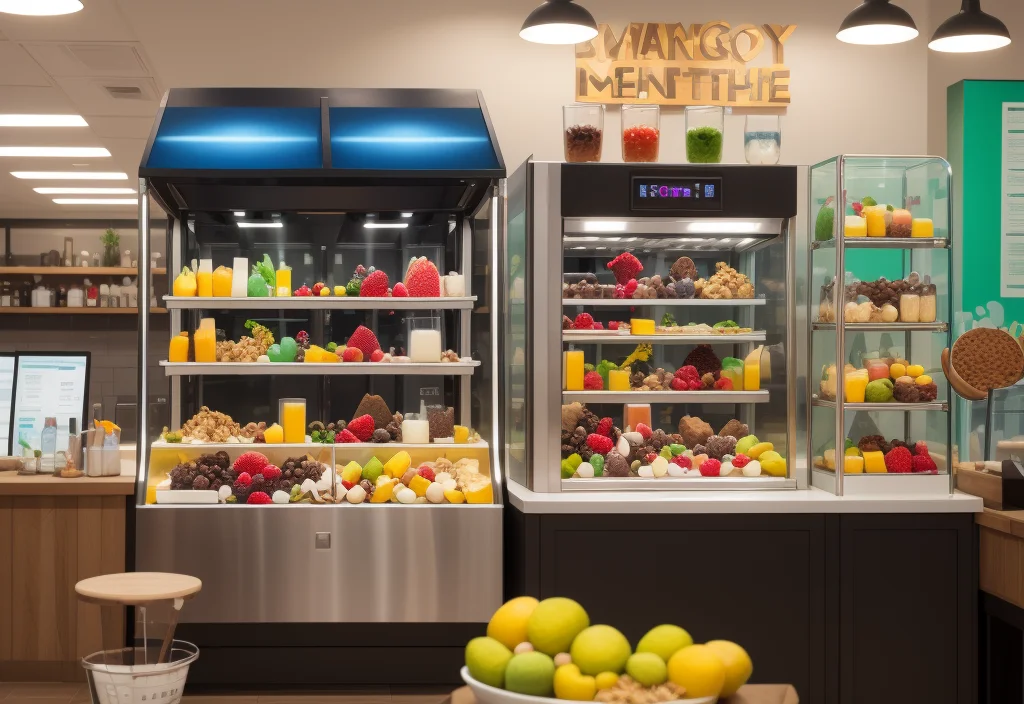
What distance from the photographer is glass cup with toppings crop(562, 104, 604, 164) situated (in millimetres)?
4328

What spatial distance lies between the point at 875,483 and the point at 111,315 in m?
7.78

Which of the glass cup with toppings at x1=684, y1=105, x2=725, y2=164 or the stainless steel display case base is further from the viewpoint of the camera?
the glass cup with toppings at x1=684, y1=105, x2=725, y2=164

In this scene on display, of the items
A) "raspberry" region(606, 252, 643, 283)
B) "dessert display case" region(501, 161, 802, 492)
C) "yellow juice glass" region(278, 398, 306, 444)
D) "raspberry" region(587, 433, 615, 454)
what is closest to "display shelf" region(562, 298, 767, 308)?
"dessert display case" region(501, 161, 802, 492)

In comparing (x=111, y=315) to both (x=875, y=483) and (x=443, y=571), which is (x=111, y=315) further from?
(x=875, y=483)

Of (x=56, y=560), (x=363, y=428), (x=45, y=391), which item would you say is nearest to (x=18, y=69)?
(x=45, y=391)

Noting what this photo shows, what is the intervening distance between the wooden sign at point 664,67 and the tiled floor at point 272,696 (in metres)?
2.97

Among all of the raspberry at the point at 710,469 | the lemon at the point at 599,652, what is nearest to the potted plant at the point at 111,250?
the raspberry at the point at 710,469

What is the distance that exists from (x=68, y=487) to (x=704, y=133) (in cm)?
316

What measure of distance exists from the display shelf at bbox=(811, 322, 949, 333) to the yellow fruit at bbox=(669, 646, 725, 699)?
9.78 ft

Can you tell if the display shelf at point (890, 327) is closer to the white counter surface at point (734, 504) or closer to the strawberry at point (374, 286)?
the white counter surface at point (734, 504)

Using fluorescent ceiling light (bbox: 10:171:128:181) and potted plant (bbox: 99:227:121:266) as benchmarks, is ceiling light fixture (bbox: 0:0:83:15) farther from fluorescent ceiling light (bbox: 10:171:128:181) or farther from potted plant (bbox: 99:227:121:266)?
potted plant (bbox: 99:227:121:266)

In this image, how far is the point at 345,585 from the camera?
419 cm

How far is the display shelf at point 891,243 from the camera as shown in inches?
167

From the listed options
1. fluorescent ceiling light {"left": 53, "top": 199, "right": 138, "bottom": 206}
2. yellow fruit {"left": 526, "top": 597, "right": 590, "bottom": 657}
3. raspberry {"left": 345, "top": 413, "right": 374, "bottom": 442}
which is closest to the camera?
yellow fruit {"left": 526, "top": 597, "right": 590, "bottom": 657}
